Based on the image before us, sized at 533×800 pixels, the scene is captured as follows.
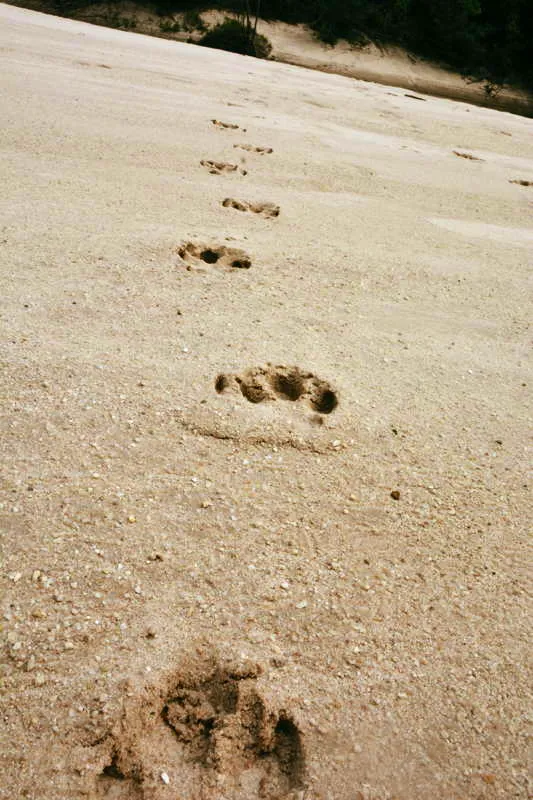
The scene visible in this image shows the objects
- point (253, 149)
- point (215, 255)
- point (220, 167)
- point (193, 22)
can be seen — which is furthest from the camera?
point (193, 22)

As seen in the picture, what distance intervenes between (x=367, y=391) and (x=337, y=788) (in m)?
1.26

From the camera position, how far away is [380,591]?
1479 mm

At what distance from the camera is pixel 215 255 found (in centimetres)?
285

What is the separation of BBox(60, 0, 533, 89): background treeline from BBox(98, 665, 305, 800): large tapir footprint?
15230 mm

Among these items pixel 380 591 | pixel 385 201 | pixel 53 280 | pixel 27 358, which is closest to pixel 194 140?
pixel 385 201

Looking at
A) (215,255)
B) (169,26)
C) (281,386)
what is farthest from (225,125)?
(169,26)

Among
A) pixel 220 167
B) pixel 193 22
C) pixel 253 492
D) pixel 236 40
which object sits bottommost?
pixel 253 492

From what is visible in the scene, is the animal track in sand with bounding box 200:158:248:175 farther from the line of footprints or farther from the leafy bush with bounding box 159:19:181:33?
the leafy bush with bounding box 159:19:181:33

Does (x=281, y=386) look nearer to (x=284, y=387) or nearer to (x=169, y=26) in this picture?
(x=284, y=387)

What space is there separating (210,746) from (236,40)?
1298cm

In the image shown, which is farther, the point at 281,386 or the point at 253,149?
the point at 253,149

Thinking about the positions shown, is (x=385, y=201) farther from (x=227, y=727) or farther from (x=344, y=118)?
(x=227, y=727)

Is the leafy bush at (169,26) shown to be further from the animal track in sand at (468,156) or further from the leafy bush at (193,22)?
the animal track in sand at (468,156)

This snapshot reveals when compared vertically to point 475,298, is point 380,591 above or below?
below
